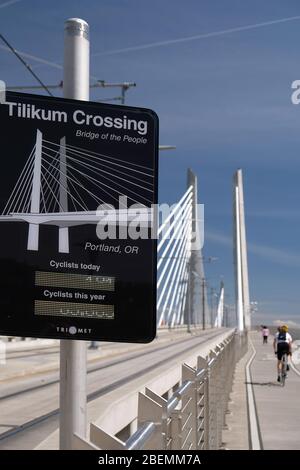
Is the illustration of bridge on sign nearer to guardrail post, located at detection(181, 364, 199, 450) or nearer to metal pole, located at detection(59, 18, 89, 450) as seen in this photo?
metal pole, located at detection(59, 18, 89, 450)

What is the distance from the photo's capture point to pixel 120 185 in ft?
11.9

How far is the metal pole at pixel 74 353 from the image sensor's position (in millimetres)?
3721

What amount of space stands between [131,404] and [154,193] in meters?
8.50

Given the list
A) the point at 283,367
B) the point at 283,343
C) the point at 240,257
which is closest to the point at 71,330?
the point at 283,367

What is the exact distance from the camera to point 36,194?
3525mm

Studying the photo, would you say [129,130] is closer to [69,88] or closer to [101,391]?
[69,88]

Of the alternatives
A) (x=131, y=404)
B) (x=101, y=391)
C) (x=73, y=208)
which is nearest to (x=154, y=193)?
(x=73, y=208)

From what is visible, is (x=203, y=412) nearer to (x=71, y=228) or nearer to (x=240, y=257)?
(x=71, y=228)

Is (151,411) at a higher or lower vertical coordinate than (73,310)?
lower

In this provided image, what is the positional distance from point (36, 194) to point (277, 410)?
12181mm

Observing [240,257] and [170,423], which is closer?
[170,423]

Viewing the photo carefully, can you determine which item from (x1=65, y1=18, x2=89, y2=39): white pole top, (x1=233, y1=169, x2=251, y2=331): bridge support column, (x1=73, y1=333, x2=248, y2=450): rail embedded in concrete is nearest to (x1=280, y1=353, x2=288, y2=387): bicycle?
(x1=73, y1=333, x2=248, y2=450): rail embedded in concrete

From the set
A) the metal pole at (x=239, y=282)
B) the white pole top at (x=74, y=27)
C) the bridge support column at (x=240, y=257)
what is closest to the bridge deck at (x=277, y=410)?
the white pole top at (x=74, y=27)

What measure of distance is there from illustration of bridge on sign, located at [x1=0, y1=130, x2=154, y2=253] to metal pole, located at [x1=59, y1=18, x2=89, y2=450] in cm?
40
